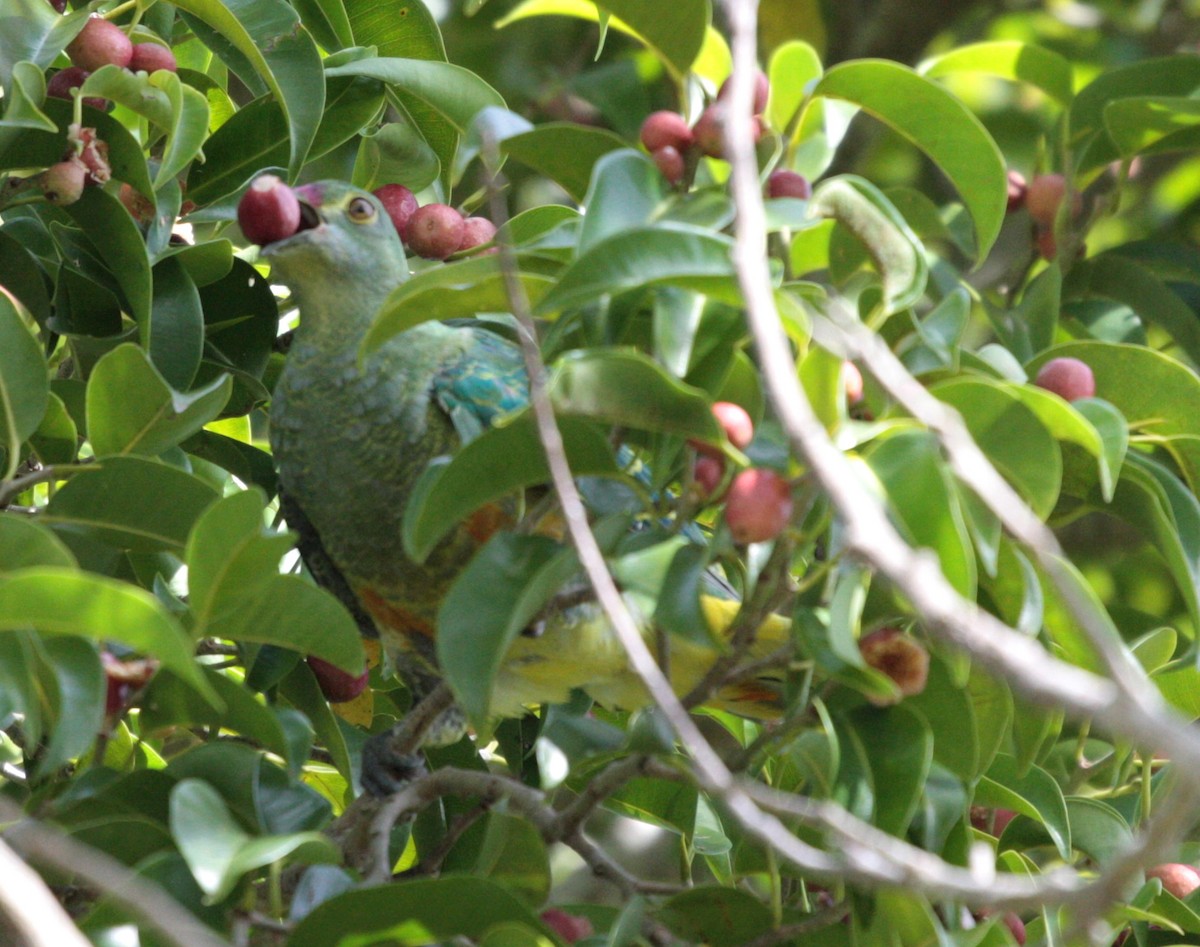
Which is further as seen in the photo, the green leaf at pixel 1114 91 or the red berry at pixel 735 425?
the green leaf at pixel 1114 91

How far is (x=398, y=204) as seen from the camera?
7.22 feet

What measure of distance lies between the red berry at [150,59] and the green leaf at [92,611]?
0.84 m

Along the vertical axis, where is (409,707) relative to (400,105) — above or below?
below

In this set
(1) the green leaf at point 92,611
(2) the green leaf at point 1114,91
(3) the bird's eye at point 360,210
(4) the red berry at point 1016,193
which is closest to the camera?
(1) the green leaf at point 92,611

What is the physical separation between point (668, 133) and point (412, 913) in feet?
2.54

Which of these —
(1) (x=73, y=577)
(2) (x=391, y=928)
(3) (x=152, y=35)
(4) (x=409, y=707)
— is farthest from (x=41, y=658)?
(4) (x=409, y=707)

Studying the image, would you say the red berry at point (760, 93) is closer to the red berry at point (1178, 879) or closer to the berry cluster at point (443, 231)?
the berry cluster at point (443, 231)

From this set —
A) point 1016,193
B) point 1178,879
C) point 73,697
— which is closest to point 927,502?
point 73,697

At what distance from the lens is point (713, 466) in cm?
138

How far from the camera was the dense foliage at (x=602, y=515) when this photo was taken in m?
1.28

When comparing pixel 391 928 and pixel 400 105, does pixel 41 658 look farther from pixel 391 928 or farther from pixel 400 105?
pixel 400 105

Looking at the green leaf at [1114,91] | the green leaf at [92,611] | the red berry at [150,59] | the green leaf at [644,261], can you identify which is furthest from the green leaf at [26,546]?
the green leaf at [1114,91]

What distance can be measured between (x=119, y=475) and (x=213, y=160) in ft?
2.26

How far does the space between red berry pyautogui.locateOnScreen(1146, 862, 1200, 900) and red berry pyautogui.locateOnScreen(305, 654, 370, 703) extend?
1.00 metres
